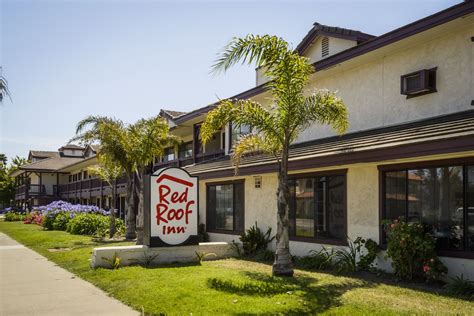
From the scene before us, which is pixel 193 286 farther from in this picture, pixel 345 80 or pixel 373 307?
pixel 345 80

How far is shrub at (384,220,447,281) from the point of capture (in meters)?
9.09

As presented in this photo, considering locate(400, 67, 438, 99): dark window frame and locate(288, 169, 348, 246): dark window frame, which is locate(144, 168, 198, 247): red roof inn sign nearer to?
locate(288, 169, 348, 246): dark window frame

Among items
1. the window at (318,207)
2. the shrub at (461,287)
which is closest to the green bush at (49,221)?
the window at (318,207)

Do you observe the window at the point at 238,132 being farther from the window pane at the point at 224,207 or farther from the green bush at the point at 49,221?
the green bush at the point at 49,221

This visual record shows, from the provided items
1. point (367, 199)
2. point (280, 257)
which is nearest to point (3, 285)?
point (280, 257)

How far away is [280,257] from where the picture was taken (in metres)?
10.2

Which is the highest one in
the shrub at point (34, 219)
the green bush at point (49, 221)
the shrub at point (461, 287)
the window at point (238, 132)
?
the window at point (238, 132)

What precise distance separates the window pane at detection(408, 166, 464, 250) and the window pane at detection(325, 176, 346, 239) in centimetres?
209

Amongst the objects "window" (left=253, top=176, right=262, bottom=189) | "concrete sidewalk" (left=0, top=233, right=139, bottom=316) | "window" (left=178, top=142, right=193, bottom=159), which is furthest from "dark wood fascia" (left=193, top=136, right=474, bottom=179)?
"window" (left=178, top=142, right=193, bottom=159)

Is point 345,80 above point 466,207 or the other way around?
above

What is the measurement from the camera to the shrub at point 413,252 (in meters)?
9.09

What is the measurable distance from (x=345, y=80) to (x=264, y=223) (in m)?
5.17

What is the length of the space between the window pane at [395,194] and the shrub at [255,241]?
4674mm

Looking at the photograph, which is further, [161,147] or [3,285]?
[161,147]
